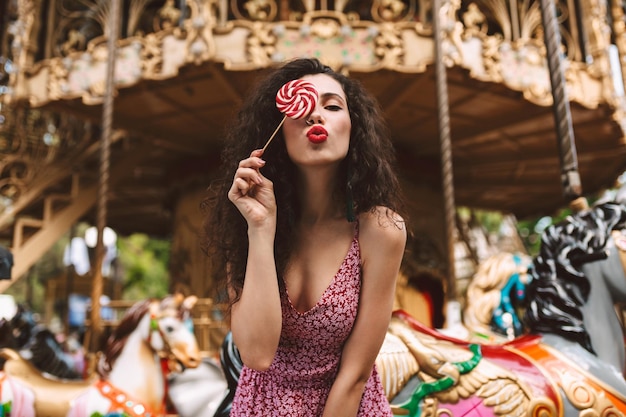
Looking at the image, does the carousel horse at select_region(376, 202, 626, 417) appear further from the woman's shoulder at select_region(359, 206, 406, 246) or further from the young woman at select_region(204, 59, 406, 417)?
the woman's shoulder at select_region(359, 206, 406, 246)

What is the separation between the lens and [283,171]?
1.90 meters

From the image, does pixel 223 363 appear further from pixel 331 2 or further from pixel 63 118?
pixel 63 118

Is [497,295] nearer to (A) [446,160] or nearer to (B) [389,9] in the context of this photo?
(A) [446,160]

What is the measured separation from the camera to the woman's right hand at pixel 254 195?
5.38 ft

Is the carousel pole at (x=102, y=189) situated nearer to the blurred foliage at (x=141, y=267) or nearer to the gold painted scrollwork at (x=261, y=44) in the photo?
the gold painted scrollwork at (x=261, y=44)

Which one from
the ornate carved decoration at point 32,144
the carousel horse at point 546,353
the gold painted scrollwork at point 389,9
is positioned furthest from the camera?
the ornate carved decoration at point 32,144

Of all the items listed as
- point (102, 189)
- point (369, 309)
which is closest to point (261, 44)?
point (102, 189)

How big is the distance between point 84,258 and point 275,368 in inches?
909

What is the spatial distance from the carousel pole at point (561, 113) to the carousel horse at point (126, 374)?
2975 mm

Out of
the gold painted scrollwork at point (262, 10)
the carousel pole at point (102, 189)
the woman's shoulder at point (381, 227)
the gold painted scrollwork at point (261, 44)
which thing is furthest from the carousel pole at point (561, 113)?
the carousel pole at point (102, 189)

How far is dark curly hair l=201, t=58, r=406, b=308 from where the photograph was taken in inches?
72.2

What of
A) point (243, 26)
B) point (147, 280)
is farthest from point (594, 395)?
point (147, 280)

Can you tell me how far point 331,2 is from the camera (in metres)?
9.54

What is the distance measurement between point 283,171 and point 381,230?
37cm
